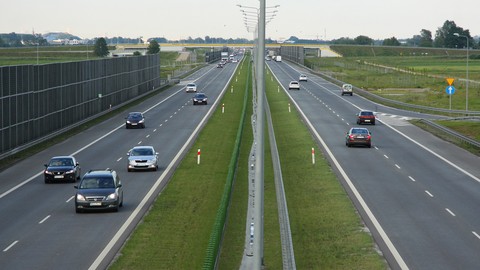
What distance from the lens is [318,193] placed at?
40.9 m

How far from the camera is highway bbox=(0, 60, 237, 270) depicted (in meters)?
26.6

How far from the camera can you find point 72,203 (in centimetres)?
3728

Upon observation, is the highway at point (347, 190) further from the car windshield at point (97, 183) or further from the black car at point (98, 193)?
the car windshield at point (97, 183)

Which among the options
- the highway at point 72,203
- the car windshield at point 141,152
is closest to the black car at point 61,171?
the highway at point 72,203

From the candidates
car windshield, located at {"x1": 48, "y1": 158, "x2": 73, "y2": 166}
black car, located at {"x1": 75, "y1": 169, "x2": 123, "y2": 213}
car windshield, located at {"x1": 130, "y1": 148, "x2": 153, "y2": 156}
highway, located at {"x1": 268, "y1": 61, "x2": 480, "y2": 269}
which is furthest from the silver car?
black car, located at {"x1": 75, "y1": 169, "x2": 123, "y2": 213}

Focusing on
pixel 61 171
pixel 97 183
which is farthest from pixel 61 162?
pixel 97 183

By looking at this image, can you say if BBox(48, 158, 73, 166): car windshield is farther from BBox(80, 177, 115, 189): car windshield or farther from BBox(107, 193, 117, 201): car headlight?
BBox(107, 193, 117, 201): car headlight

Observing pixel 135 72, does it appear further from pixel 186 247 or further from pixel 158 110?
pixel 186 247

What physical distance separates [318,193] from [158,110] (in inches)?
2268

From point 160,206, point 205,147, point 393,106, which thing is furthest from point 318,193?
point 393,106

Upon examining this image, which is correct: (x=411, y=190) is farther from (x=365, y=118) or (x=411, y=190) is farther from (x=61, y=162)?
(x=365, y=118)

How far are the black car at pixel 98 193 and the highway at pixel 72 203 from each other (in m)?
0.36

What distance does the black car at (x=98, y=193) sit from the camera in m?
34.1

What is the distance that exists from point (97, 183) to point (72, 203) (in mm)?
2994
